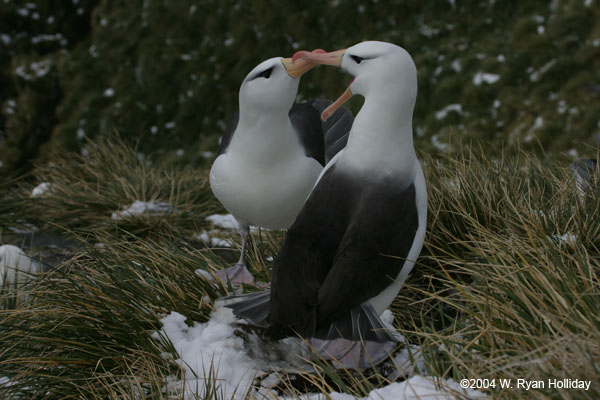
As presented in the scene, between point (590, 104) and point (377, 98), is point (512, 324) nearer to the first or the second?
point (377, 98)

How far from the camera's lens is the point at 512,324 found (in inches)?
79.8

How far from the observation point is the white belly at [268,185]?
264 cm

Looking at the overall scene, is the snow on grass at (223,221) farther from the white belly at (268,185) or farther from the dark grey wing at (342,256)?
the dark grey wing at (342,256)

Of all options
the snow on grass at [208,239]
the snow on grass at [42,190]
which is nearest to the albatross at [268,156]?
the snow on grass at [208,239]

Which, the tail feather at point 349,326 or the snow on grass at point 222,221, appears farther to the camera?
the snow on grass at point 222,221

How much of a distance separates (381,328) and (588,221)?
3.99 feet

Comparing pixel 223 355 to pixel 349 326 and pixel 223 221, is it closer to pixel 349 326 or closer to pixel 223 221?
pixel 349 326

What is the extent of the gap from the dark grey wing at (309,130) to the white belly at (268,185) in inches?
3.0

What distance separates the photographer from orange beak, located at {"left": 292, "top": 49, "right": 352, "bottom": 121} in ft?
7.39

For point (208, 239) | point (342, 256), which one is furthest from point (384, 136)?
point (208, 239)

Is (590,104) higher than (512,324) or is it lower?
lower

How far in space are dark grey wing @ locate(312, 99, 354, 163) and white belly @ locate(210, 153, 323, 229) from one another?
14.8 inches

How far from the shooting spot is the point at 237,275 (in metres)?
2.87

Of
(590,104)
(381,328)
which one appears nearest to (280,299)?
(381,328)
